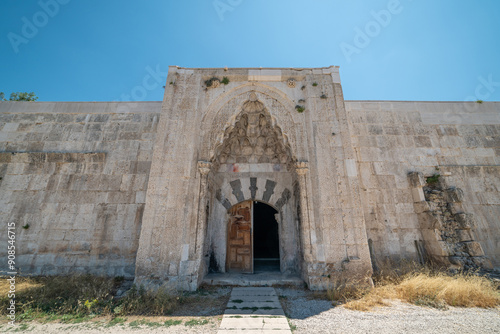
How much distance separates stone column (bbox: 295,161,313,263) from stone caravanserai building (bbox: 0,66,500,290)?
31 millimetres

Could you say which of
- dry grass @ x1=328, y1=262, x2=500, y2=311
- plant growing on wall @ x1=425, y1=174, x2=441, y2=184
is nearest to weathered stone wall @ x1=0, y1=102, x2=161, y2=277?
dry grass @ x1=328, y1=262, x2=500, y2=311

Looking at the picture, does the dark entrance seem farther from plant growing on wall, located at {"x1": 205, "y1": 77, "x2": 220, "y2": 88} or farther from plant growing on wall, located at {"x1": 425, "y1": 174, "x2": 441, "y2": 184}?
plant growing on wall, located at {"x1": 205, "y1": 77, "x2": 220, "y2": 88}

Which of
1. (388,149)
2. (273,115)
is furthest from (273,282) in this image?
(388,149)

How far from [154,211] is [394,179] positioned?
6.79 meters

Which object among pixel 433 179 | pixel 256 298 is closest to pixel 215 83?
pixel 256 298

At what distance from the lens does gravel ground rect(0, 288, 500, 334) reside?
2.86m

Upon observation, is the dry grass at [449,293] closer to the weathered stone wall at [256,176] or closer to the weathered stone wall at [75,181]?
the weathered stone wall at [256,176]

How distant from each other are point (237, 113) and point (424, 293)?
5.67 meters

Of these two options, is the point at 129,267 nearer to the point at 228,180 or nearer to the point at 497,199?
the point at 228,180

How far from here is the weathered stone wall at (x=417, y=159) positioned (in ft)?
19.2

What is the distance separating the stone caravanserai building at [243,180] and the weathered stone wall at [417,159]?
1.5 inches

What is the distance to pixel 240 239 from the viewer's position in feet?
19.4

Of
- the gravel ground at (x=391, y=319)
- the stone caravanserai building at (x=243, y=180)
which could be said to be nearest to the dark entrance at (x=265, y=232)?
the stone caravanserai building at (x=243, y=180)

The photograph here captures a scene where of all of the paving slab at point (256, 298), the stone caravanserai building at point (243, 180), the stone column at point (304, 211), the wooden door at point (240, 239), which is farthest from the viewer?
the wooden door at point (240, 239)
